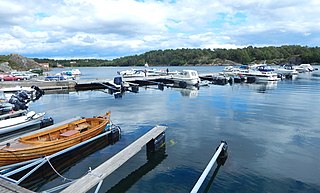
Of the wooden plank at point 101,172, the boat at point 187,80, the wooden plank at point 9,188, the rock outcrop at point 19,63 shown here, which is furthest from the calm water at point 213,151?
the rock outcrop at point 19,63

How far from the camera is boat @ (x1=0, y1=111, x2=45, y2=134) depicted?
579 inches

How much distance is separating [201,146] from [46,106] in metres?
17.7

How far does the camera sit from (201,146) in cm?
1247

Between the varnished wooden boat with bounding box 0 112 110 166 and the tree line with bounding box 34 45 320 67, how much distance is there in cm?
13751

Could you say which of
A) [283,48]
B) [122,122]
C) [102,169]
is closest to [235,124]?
[122,122]

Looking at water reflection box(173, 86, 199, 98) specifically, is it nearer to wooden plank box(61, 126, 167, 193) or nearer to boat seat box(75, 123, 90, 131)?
boat seat box(75, 123, 90, 131)

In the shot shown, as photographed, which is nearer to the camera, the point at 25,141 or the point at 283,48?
the point at 25,141

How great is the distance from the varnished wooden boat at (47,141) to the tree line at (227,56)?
138 meters

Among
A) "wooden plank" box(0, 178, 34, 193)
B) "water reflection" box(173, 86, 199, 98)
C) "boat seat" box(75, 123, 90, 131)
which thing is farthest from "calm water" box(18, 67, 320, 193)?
"water reflection" box(173, 86, 199, 98)

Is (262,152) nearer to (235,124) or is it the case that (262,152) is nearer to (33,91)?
(235,124)

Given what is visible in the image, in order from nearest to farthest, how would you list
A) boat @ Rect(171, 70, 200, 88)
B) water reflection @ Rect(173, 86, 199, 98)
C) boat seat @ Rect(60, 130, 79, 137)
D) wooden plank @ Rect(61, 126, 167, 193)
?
wooden plank @ Rect(61, 126, 167, 193)
boat seat @ Rect(60, 130, 79, 137)
water reflection @ Rect(173, 86, 199, 98)
boat @ Rect(171, 70, 200, 88)

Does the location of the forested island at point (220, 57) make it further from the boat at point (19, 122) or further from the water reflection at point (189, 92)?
the boat at point (19, 122)

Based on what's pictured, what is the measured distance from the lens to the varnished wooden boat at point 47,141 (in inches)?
353

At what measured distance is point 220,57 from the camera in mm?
162750
